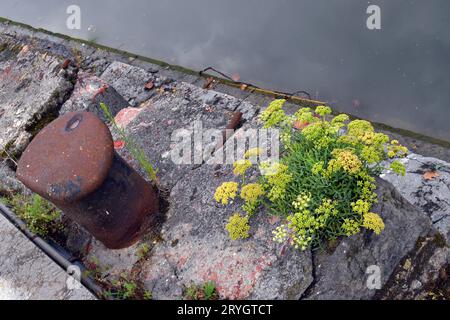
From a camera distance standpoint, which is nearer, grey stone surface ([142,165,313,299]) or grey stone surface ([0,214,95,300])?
grey stone surface ([142,165,313,299])

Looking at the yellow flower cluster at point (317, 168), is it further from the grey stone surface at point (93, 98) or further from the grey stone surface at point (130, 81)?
the grey stone surface at point (130, 81)

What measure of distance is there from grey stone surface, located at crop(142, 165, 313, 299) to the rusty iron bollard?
0.27 metres

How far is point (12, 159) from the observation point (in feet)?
12.0

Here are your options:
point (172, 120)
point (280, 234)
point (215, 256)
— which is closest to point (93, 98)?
point (172, 120)

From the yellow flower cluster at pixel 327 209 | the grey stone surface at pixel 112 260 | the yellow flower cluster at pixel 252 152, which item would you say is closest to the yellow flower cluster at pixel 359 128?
the yellow flower cluster at pixel 327 209

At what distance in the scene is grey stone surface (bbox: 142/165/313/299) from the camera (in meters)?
2.40

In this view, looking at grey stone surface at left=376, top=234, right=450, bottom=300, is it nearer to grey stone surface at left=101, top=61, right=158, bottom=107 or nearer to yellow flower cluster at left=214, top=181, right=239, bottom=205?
yellow flower cluster at left=214, top=181, right=239, bottom=205

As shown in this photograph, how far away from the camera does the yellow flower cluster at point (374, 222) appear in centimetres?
220

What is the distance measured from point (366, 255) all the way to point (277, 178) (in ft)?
1.98

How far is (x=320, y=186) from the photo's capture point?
7.86ft

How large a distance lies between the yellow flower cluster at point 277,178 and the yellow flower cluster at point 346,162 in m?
0.25

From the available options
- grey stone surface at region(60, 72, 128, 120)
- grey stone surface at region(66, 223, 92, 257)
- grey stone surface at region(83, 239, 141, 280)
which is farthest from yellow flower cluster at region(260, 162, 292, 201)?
grey stone surface at region(60, 72, 128, 120)

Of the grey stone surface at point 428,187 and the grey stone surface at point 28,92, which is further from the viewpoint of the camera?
the grey stone surface at point 28,92

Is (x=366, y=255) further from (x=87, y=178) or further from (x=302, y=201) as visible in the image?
(x=87, y=178)
